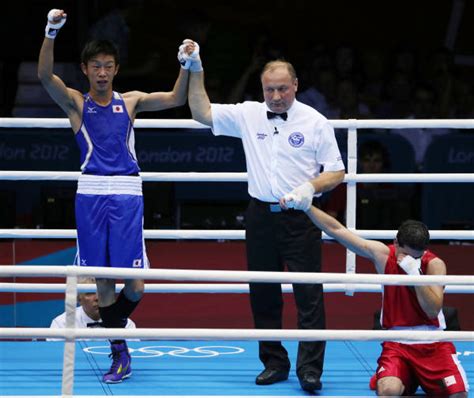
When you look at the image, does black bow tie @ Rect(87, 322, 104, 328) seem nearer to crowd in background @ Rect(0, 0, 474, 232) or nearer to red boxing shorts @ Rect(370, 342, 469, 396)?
red boxing shorts @ Rect(370, 342, 469, 396)

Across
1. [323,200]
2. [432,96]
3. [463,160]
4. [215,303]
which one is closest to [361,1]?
[432,96]

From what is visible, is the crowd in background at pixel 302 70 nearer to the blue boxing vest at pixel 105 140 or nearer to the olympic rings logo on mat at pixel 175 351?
the olympic rings logo on mat at pixel 175 351

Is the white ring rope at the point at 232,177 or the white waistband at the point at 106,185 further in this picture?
the white ring rope at the point at 232,177

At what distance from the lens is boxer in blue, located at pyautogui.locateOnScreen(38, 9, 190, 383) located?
583 centimetres

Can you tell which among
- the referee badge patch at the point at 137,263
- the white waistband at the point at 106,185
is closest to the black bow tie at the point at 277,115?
the white waistband at the point at 106,185

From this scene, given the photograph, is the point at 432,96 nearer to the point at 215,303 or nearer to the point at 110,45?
the point at 215,303

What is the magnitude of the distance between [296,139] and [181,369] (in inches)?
51.2

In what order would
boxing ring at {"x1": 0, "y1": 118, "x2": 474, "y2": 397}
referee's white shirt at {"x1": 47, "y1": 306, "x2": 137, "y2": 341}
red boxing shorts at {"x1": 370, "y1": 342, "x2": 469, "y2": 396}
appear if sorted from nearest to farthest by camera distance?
red boxing shorts at {"x1": 370, "y1": 342, "x2": 469, "y2": 396} → boxing ring at {"x1": 0, "y1": 118, "x2": 474, "y2": 397} → referee's white shirt at {"x1": 47, "y1": 306, "x2": 137, "y2": 341}

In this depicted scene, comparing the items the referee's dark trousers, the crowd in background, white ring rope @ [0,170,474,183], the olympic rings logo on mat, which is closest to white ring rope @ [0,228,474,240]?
white ring rope @ [0,170,474,183]

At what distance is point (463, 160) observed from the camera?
9625 mm

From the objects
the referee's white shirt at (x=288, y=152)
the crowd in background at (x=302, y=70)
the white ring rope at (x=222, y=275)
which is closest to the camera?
the white ring rope at (x=222, y=275)

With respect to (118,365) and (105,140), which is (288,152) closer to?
(105,140)

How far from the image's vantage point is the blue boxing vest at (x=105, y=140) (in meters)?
5.86

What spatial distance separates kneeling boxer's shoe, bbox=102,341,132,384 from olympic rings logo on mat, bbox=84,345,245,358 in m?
0.45
